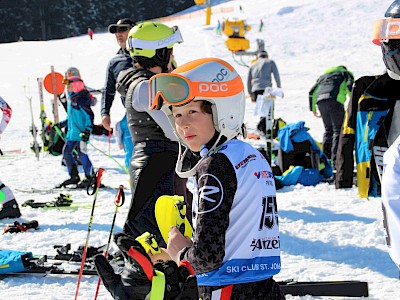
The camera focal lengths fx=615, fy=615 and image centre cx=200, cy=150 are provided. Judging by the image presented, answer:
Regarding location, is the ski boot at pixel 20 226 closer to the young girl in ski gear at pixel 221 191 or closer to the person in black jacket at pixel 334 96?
the young girl in ski gear at pixel 221 191

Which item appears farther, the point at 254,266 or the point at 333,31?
the point at 333,31

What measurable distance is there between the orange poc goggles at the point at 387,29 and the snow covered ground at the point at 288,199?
103 inches

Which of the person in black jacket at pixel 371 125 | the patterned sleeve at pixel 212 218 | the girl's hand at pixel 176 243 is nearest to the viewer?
the patterned sleeve at pixel 212 218

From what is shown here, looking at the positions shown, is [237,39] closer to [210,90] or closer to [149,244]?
[210,90]

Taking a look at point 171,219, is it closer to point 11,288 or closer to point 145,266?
point 145,266

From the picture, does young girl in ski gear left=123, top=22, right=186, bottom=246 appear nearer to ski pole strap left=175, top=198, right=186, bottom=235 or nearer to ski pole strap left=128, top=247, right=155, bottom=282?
ski pole strap left=175, top=198, right=186, bottom=235

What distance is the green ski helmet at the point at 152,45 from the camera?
4.31 meters

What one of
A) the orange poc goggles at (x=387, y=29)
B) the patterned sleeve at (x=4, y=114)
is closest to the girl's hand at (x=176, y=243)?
the orange poc goggles at (x=387, y=29)

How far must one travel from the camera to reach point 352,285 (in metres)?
4.23

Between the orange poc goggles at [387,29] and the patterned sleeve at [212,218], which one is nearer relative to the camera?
the orange poc goggles at [387,29]

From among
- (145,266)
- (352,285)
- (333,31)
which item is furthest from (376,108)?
(333,31)

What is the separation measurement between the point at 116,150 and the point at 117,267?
29.5 ft

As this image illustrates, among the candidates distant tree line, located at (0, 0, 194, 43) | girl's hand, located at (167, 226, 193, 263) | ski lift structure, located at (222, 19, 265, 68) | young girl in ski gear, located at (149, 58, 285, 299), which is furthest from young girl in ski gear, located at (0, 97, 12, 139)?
distant tree line, located at (0, 0, 194, 43)

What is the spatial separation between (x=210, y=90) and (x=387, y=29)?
0.71 meters
